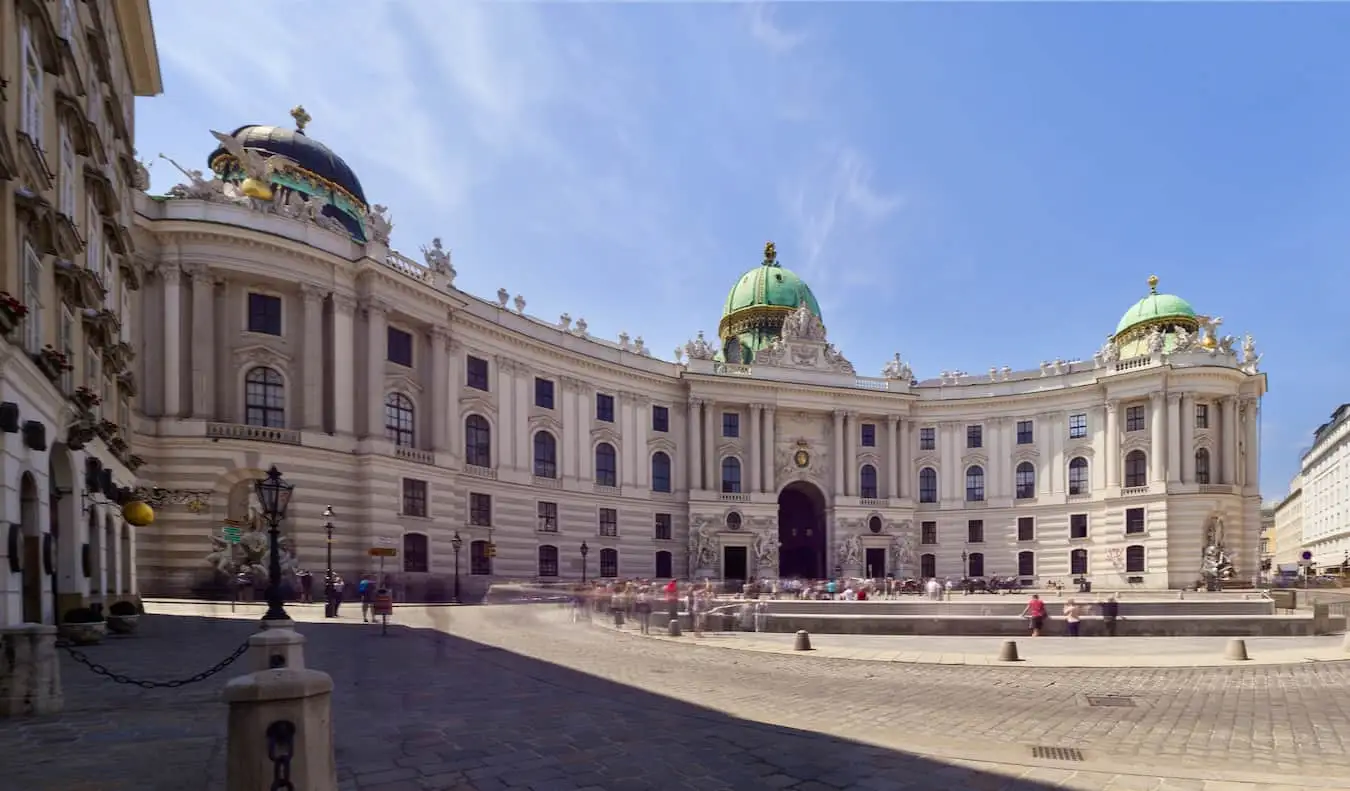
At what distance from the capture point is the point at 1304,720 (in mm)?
10594

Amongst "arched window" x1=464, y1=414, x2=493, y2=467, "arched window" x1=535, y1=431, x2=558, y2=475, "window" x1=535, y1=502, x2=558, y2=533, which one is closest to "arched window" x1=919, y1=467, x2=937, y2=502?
"arched window" x1=535, y1=431, x2=558, y2=475

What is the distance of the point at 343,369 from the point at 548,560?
55.9 feet

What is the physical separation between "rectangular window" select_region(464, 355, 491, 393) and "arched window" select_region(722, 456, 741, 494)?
67.7 feet

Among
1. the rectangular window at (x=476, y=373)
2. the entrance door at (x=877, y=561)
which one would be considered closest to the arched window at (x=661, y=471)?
the rectangular window at (x=476, y=373)

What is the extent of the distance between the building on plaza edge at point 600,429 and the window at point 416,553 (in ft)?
0.55

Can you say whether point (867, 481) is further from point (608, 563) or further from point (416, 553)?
point (416, 553)

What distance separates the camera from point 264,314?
3522cm

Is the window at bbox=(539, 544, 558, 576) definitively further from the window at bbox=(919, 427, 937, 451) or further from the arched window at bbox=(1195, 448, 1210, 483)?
the arched window at bbox=(1195, 448, 1210, 483)

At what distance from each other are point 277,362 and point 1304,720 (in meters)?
36.8

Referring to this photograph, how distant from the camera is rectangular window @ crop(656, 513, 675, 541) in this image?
176ft

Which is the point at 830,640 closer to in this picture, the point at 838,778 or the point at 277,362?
the point at 838,778

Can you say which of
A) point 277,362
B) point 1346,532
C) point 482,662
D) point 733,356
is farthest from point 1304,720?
point 1346,532

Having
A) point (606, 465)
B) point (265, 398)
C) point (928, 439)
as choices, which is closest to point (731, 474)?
point (606, 465)

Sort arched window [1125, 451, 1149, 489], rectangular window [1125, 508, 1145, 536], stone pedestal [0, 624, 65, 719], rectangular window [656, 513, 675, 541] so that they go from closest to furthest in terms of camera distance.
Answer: stone pedestal [0, 624, 65, 719] → rectangular window [656, 513, 675, 541] → rectangular window [1125, 508, 1145, 536] → arched window [1125, 451, 1149, 489]
